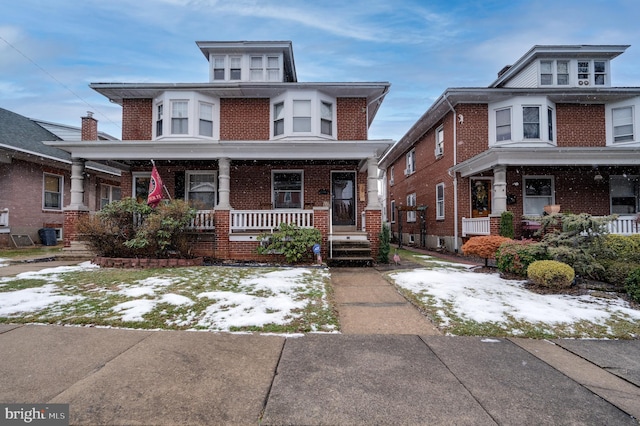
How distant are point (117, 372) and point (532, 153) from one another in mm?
12929

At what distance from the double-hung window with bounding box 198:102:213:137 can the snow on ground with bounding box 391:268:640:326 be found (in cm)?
970

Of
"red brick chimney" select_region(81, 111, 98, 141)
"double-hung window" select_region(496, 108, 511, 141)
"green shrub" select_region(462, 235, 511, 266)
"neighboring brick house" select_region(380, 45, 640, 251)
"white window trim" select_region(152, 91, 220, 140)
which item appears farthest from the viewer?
"red brick chimney" select_region(81, 111, 98, 141)

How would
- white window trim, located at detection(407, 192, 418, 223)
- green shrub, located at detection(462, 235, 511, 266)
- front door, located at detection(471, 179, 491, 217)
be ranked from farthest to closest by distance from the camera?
1. white window trim, located at detection(407, 192, 418, 223)
2. front door, located at detection(471, 179, 491, 217)
3. green shrub, located at detection(462, 235, 511, 266)

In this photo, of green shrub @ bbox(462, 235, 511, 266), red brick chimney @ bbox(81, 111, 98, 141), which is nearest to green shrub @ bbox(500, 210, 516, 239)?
green shrub @ bbox(462, 235, 511, 266)

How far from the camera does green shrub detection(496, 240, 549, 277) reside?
24.0 ft

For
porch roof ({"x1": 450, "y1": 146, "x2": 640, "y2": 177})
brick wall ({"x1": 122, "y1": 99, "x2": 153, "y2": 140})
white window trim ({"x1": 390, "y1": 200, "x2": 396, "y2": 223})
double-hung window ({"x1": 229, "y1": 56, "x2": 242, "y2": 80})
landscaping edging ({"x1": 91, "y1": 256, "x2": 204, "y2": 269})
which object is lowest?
landscaping edging ({"x1": 91, "y1": 256, "x2": 204, "y2": 269})

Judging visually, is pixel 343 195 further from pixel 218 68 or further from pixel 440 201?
pixel 218 68

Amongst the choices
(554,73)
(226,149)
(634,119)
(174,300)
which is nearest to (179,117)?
(226,149)

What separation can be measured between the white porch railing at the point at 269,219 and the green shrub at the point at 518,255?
18.1ft

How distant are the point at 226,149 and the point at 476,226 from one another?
32.5 ft

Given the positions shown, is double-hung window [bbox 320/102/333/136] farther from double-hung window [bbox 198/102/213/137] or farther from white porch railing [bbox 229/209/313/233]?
double-hung window [bbox 198/102/213/137]

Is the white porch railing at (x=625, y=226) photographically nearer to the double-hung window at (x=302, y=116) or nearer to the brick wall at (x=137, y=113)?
the double-hung window at (x=302, y=116)

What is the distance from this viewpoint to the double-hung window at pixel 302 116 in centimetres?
1259

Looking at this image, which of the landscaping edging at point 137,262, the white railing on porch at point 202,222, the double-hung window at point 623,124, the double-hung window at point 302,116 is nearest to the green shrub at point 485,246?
the double-hung window at point 302,116
